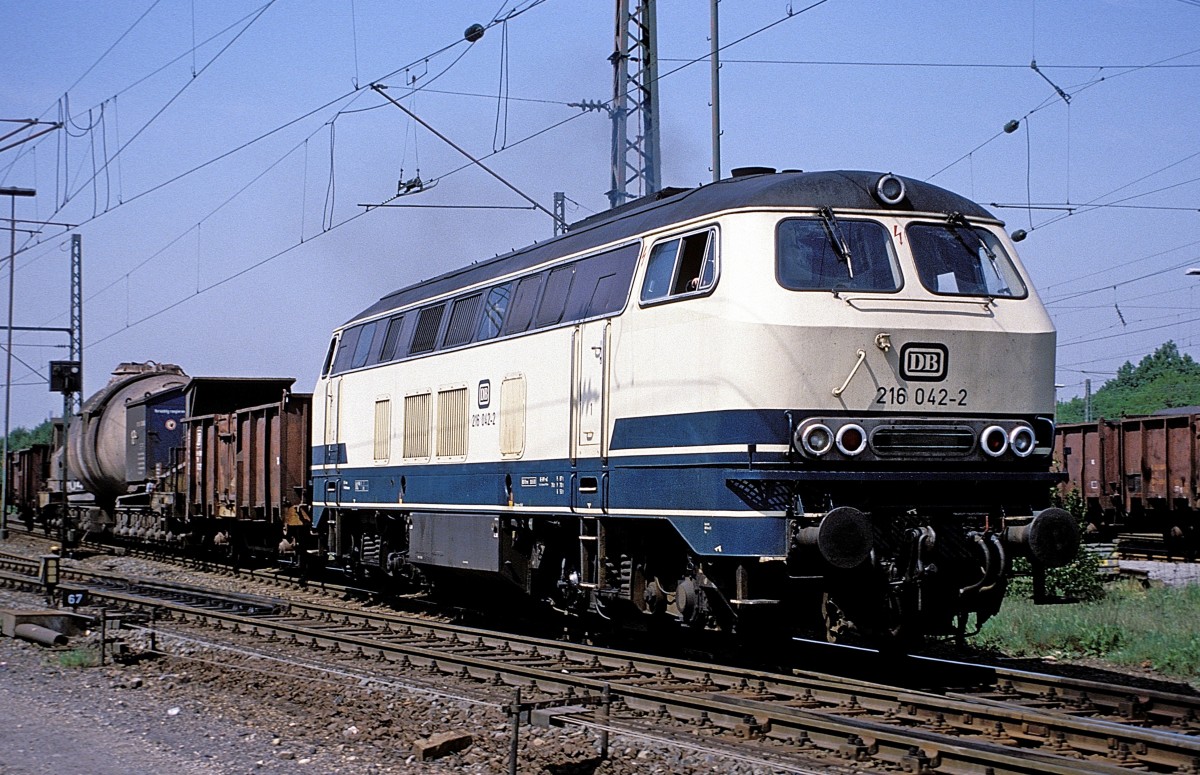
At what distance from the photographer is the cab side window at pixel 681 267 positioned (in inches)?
439

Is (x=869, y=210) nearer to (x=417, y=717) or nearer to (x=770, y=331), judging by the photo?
(x=770, y=331)

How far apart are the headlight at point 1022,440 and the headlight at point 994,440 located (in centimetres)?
6

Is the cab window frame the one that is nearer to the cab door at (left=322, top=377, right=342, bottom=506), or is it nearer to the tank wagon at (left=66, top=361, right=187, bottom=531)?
the cab door at (left=322, top=377, right=342, bottom=506)

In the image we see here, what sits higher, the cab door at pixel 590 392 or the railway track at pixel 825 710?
the cab door at pixel 590 392

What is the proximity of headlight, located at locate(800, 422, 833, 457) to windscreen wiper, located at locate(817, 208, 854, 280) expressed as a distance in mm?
1394

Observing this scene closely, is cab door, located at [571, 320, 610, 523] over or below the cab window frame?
below

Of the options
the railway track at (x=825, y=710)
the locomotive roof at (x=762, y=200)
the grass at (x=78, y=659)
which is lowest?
the grass at (x=78, y=659)

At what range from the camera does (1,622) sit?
15914 millimetres

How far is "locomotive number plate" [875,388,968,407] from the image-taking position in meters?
10.6

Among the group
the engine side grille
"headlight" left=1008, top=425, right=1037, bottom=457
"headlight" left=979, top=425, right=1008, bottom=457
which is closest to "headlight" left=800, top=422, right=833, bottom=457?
the engine side grille

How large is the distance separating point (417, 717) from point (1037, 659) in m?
6.76

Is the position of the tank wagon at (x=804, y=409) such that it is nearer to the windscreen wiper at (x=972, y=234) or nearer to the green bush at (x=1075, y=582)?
the windscreen wiper at (x=972, y=234)

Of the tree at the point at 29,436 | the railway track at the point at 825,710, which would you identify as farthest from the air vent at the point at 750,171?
the tree at the point at 29,436

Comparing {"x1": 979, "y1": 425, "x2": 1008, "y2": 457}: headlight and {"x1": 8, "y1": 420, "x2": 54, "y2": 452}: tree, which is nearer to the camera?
{"x1": 979, "y1": 425, "x2": 1008, "y2": 457}: headlight
